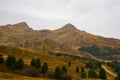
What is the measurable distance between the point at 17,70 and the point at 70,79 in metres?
34.7

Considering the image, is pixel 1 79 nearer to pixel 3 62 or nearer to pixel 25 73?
pixel 25 73

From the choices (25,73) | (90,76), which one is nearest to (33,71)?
(25,73)

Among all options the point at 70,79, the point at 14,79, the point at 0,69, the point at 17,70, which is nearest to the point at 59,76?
the point at 70,79

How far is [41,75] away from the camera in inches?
5714

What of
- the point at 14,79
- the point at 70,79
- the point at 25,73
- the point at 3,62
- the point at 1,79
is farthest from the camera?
the point at 3,62

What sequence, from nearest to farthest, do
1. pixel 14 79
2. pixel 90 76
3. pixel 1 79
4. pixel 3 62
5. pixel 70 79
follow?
pixel 1 79, pixel 14 79, pixel 70 79, pixel 3 62, pixel 90 76

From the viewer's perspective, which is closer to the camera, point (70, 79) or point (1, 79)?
point (1, 79)

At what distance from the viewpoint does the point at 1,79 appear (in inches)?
3944

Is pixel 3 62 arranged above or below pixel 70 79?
above

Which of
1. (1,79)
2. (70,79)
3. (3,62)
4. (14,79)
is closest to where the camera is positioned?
(1,79)

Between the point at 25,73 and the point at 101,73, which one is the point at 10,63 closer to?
the point at 25,73

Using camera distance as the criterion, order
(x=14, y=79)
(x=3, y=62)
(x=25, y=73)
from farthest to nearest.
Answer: (x=3, y=62) → (x=25, y=73) → (x=14, y=79)

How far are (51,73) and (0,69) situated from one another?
35.5m

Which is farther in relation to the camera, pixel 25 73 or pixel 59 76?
pixel 59 76
